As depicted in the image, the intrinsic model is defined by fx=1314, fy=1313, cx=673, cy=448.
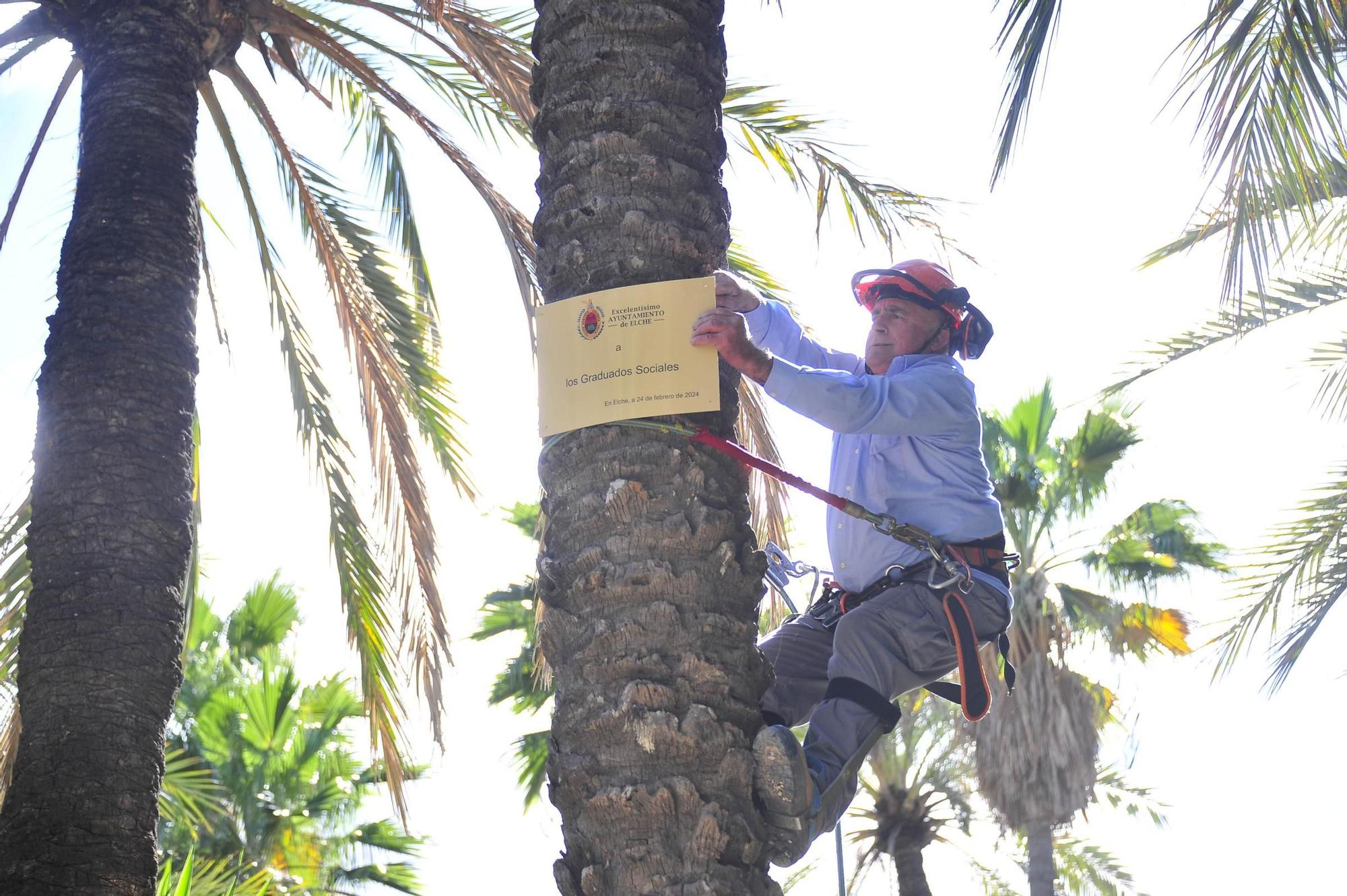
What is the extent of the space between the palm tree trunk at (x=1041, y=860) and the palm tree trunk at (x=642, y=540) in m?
14.1

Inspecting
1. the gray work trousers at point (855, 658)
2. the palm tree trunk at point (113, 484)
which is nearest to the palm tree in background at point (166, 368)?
the palm tree trunk at point (113, 484)

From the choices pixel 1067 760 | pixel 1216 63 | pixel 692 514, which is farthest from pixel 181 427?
pixel 1067 760

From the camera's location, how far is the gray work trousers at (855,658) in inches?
111

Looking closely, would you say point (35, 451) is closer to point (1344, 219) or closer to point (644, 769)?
point (644, 769)

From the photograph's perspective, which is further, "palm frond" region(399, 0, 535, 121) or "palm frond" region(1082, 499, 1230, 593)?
"palm frond" region(1082, 499, 1230, 593)

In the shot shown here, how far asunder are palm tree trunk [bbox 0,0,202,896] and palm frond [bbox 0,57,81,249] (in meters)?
1.47

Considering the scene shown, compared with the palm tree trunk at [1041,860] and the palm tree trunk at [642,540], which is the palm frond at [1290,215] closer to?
the palm tree trunk at [642,540]

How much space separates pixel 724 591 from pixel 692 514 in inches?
6.3

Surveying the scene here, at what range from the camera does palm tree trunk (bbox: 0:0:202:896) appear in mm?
4586

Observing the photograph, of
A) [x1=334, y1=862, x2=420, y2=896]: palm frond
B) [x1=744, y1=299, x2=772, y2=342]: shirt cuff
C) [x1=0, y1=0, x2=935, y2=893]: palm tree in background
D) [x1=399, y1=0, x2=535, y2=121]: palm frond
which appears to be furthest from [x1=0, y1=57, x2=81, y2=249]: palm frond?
[x1=334, y1=862, x2=420, y2=896]: palm frond

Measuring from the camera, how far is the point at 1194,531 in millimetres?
15391

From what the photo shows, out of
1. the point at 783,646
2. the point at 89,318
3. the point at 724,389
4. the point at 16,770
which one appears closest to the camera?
the point at 724,389

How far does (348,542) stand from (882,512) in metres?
4.54

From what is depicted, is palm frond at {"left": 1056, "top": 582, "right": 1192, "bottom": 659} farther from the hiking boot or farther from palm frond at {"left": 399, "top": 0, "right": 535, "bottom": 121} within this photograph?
the hiking boot
